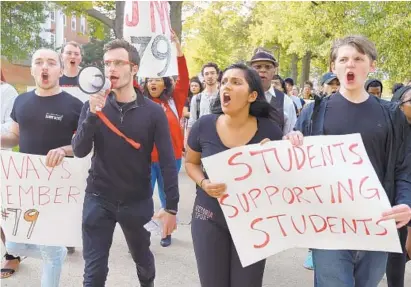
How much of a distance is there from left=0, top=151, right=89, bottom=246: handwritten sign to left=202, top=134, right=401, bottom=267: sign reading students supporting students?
3.84 feet

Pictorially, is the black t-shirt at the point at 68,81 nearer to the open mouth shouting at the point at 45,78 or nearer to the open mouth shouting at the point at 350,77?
the open mouth shouting at the point at 45,78

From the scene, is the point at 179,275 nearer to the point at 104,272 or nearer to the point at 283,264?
the point at 283,264

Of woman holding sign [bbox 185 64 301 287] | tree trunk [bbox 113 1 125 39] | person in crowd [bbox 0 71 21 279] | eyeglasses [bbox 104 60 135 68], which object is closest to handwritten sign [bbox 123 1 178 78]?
person in crowd [bbox 0 71 21 279]

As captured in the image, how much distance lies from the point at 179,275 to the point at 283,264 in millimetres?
1007

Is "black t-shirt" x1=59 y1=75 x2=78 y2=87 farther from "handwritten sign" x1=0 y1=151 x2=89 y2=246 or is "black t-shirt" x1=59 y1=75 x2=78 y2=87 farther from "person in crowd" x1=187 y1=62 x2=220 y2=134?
"person in crowd" x1=187 y1=62 x2=220 y2=134

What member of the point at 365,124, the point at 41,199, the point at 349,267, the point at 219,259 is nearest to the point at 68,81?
the point at 41,199

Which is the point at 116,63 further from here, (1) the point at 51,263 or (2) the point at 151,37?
(2) the point at 151,37

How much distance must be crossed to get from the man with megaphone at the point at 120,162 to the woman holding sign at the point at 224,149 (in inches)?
12.9

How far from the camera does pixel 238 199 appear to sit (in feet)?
8.19

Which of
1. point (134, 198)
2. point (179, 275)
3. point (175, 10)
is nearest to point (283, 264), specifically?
point (179, 275)

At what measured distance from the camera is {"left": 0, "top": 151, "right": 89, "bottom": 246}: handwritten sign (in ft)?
10.4

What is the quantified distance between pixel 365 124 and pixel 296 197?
1.70 feet

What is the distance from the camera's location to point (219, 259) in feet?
8.21

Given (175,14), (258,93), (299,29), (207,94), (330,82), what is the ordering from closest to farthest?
1. (258,93)
2. (330,82)
3. (207,94)
4. (175,14)
5. (299,29)
